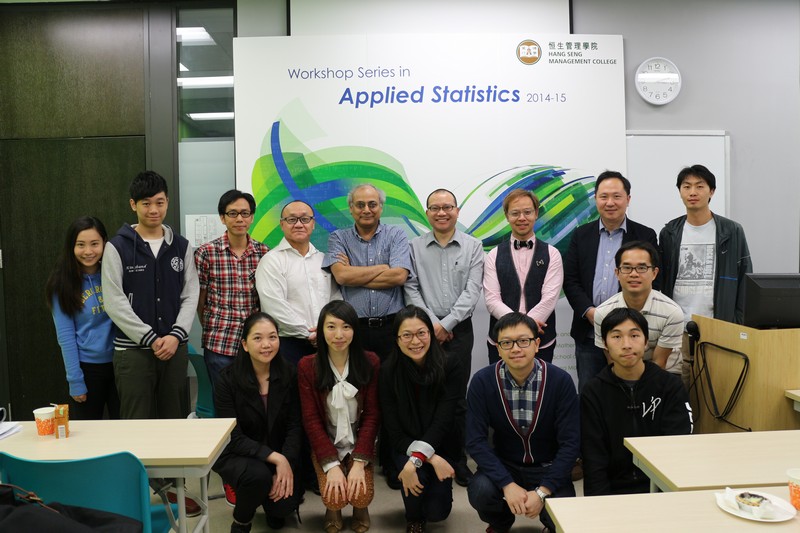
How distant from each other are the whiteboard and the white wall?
0.29 feet

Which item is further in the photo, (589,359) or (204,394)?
(204,394)

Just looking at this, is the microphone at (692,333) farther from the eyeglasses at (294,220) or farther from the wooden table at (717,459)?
the eyeglasses at (294,220)

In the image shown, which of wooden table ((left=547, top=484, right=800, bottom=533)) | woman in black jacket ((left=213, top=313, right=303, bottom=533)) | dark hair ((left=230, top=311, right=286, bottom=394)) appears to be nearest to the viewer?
wooden table ((left=547, top=484, right=800, bottom=533))

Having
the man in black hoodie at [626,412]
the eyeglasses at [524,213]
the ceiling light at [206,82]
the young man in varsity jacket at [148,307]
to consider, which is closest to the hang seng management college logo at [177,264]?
the young man in varsity jacket at [148,307]

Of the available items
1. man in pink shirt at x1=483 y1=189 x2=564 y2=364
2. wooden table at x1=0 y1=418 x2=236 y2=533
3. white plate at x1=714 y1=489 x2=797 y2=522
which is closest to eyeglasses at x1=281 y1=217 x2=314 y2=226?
man in pink shirt at x1=483 y1=189 x2=564 y2=364

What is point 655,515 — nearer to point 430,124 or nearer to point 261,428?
point 261,428

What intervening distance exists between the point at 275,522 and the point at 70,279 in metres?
1.65

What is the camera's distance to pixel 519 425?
2545 millimetres

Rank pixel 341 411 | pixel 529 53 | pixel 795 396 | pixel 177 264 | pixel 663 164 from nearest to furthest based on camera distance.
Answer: pixel 795 396 → pixel 341 411 → pixel 177 264 → pixel 529 53 → pixel 663 164

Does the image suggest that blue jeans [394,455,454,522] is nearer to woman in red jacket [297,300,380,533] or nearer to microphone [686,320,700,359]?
woman in red jacket [297,300,380,533]

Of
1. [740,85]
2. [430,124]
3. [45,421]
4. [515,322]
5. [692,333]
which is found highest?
[740,85]

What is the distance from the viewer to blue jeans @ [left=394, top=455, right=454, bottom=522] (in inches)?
104

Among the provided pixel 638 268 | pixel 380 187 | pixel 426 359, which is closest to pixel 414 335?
pixel 426 359

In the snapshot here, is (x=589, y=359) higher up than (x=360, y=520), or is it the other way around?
(x=589, y=359)
